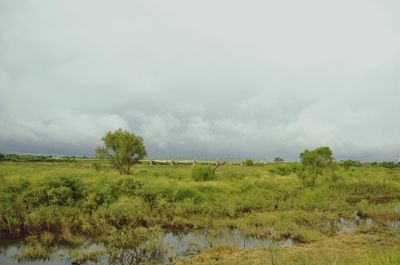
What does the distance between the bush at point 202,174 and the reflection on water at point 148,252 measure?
18.5 m

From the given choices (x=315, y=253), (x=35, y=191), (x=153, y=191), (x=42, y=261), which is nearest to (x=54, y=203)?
(x=35, y=191)

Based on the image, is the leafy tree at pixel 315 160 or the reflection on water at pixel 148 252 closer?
the reflection on water at pixel 148 252

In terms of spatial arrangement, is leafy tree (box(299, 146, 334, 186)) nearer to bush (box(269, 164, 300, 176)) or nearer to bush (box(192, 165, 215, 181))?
bush (box(192, 165, 215, 181))

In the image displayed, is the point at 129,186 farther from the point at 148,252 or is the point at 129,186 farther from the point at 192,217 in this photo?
the point at 148,252

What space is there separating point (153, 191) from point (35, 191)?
25.6ft

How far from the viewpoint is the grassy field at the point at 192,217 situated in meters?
14.4

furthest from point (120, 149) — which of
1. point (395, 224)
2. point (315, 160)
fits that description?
point (395, 224)

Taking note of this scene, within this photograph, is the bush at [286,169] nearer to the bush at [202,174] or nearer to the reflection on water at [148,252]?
the bush at [202,174]

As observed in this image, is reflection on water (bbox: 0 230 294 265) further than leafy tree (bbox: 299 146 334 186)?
No

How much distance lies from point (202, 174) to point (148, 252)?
861 inches

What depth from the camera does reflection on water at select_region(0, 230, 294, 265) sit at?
1346cm

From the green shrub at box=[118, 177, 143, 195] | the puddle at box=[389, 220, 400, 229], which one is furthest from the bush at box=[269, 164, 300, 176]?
the puddle at box=[389, 220, 400, 229]

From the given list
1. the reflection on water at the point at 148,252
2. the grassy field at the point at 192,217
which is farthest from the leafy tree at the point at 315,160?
the reflection on water at the point at 148,252

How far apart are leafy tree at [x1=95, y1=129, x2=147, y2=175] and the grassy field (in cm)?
1310
